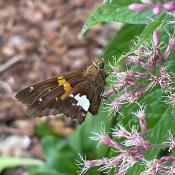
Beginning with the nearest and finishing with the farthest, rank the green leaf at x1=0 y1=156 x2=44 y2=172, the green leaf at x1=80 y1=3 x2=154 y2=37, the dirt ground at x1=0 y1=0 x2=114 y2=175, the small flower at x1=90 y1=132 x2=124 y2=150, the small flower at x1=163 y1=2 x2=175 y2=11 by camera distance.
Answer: the small flower at x1=163 y1=2 x2=175 y2=11 < the small flower at x1=90 y1=132 x2=124 y2=150 < the green leaf at x1=80 y1=3 x2=154 y2=37 < the green leaf at x1=0 y1=156 x2=44 y2=172 < the dirt ground at x1=0 y1=0 x2=114 y2=175

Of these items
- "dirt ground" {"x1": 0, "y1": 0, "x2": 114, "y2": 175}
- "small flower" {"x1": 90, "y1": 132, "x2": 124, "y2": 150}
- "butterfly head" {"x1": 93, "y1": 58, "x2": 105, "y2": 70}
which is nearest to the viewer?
"small flower" {"x1": 90, "y1": 132, "x2": 124, "y2": 150}

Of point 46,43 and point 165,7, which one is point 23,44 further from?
point 165,7

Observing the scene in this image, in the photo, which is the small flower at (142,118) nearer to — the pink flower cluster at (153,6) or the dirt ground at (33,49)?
the pink flower cluster at (153,6)

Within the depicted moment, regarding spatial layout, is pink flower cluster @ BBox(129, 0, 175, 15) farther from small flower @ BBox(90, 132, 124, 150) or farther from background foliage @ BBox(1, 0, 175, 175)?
small flower @ BBox(90, 132, 124, 150)

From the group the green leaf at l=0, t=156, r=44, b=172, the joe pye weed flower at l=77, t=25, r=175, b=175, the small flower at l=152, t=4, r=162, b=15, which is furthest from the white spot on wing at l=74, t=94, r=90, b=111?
the green leaf at l=0, t=156, r=44, b=172

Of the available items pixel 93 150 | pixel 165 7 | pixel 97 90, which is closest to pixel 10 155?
pixel 93 150

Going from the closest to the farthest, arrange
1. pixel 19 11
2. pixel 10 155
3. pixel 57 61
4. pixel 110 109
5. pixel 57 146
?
pixel 110 109 < pixel 57 146 < pixel 10 155 < pixel 57 61 < pixel 19 11

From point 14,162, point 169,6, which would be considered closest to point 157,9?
point 169,6
